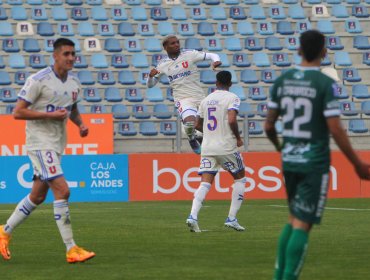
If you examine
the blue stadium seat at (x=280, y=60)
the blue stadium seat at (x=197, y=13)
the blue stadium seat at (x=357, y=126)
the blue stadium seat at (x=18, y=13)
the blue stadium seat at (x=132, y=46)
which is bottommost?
the blue stadium seat at (x=357, y=126)

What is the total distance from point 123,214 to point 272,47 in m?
14.0

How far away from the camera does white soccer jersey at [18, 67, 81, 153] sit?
1033 cm

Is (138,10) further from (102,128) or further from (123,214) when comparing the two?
(123,214)

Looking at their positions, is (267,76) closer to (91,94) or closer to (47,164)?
(91,94)

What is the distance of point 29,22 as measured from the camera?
31047mm

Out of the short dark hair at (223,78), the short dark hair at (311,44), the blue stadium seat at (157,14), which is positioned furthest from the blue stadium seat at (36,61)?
the short dark hair at (311,44)

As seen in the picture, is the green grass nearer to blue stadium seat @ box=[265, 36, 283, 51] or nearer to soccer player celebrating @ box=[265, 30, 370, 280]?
soccer player celebrating @ box=[265, 30, 370, 280]

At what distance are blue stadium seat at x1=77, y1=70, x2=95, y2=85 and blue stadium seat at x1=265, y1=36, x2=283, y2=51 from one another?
18.1ft

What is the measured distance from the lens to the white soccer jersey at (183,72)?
1680 cm

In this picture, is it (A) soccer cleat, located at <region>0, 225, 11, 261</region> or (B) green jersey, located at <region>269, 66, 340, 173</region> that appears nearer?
(B) green jersey, located at <region>269, 66, 340, 173</region>

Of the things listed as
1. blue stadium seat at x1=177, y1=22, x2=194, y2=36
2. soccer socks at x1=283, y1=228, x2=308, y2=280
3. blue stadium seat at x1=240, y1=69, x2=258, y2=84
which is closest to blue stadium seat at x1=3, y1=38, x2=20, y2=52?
blue stadium seat at x1=177, y1=22, x2=194, y2=36

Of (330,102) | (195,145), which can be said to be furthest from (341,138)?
(195,145)

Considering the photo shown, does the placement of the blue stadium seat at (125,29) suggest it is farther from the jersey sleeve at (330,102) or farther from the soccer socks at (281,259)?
the jersey sleeve at (330,102)

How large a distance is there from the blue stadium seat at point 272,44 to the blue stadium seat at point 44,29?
6.36 meters
